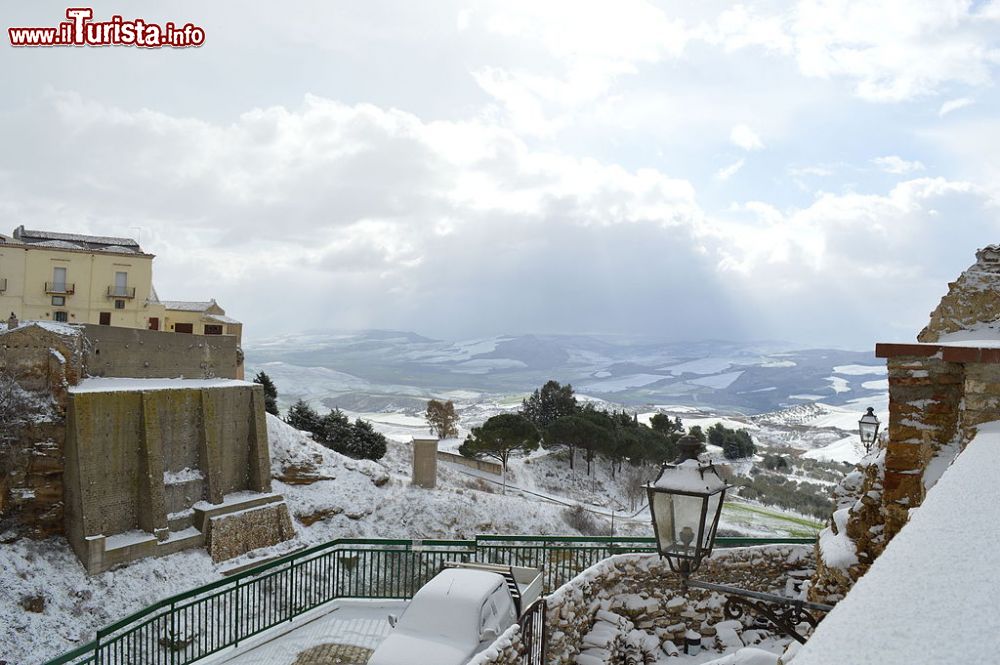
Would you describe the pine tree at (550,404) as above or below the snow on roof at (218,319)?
below

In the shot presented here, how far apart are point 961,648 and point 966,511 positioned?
1.00 metres

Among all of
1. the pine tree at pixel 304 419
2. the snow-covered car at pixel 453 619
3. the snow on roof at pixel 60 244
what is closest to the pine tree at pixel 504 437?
the pine tree at pixel 304 419

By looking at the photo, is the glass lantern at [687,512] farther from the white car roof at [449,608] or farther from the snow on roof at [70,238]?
the snow on roof at [70,238]

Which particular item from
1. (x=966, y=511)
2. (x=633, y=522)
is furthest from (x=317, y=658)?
(x=633, y=522)

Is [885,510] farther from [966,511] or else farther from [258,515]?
[258,515]

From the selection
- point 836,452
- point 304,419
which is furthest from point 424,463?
point 836,452

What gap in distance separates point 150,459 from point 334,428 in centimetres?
1465

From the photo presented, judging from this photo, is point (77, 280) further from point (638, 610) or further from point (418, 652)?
point (638, 610)

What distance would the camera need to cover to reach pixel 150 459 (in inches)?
715

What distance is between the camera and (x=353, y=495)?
79.2ft

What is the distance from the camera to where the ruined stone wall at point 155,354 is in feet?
61.6

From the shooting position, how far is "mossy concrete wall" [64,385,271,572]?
55.8 feet

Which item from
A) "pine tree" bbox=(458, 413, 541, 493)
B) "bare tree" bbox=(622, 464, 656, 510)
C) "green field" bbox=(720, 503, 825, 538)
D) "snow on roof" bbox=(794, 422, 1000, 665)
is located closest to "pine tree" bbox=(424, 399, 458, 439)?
"pine tree" bbox=(458, 413, 541, 493)

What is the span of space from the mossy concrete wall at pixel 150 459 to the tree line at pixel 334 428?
10226 millimetres
